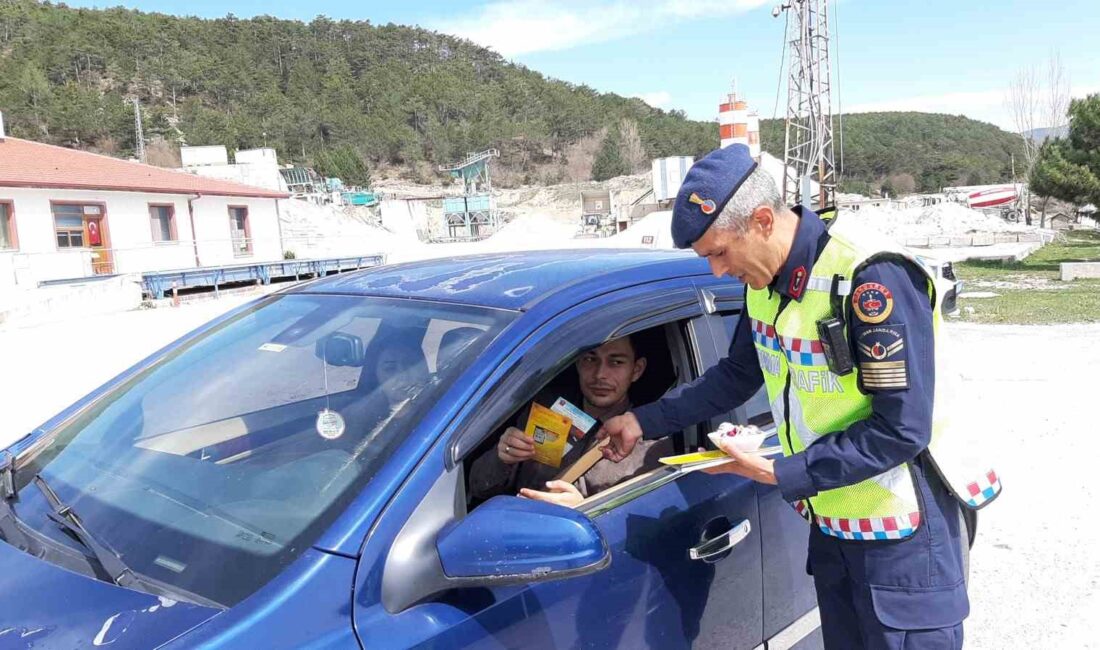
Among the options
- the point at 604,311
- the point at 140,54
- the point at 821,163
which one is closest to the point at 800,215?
the point at 604,311

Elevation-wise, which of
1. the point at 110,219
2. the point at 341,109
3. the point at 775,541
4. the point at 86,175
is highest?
the point at 341,109

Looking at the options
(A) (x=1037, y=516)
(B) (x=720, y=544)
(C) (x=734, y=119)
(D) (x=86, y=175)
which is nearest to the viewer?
(B) (x=720, y=544)

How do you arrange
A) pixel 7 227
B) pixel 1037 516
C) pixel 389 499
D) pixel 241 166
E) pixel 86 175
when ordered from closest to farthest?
pixel 389 499 < pixel 1037 516 < pixel 7 227 < pixel 86 175 < pixel 241 166

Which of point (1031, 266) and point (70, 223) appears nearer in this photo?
point (1031, 266)

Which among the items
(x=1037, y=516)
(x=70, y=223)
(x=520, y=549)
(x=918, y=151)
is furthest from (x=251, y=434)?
(x=918, y=151)

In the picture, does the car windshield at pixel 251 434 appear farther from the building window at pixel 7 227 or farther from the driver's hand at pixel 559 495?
the building window at pixel 7 227

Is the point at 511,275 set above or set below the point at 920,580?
above

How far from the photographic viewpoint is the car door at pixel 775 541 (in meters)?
2.14

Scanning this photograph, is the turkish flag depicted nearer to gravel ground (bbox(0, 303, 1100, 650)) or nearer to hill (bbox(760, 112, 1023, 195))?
gravel ground (bbox(0, 303, 1100, 650))

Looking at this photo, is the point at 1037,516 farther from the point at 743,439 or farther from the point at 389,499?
the point at 389,499

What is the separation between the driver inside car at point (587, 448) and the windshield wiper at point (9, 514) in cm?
100

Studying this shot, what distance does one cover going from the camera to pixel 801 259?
171 cm

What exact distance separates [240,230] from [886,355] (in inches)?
1355

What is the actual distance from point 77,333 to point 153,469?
14.6 meters
